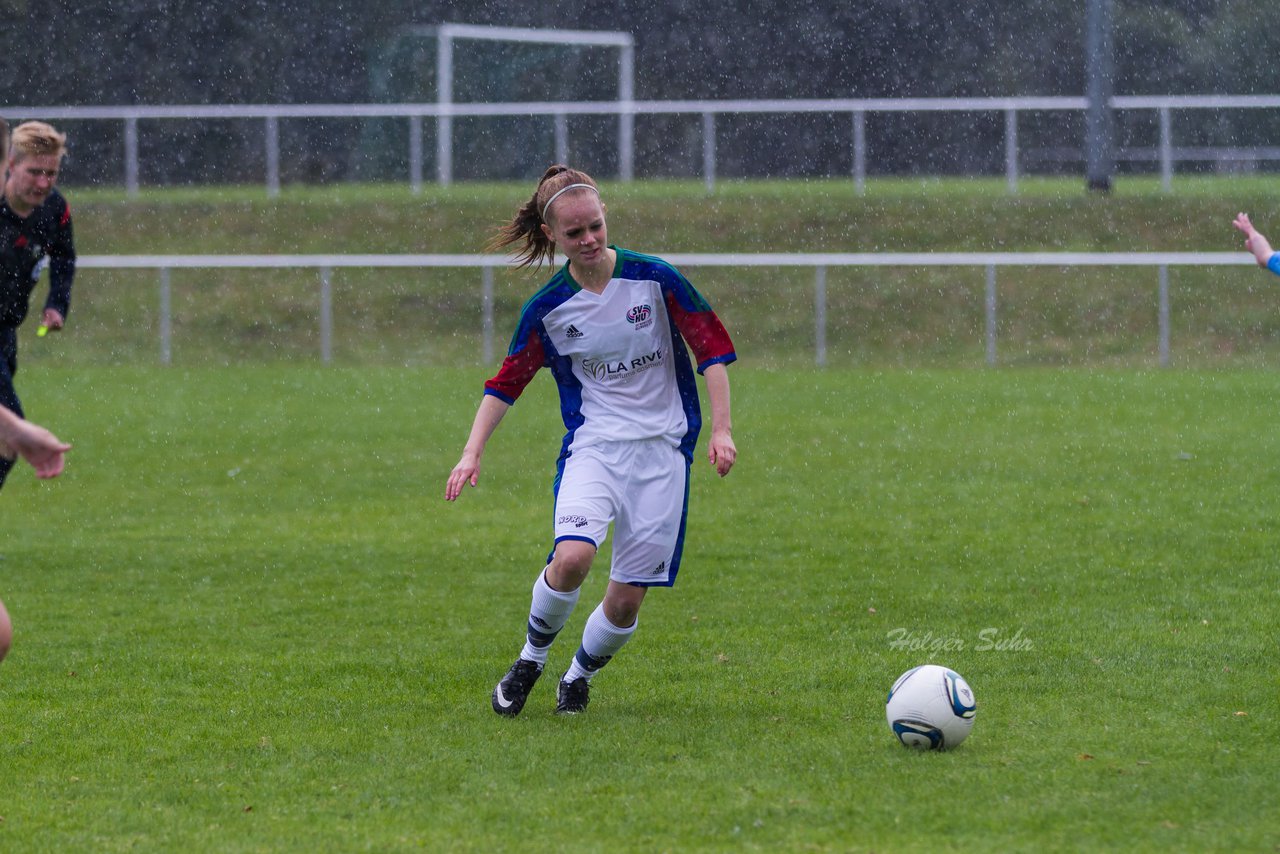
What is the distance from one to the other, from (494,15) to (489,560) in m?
25.6

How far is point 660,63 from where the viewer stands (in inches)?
1122

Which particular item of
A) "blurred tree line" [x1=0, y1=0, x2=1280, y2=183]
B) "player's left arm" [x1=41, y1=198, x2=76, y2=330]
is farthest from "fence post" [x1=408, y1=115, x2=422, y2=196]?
"player's left arm" [x1=41, y1=198, x2=76, y2=330]

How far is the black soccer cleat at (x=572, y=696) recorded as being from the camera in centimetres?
511

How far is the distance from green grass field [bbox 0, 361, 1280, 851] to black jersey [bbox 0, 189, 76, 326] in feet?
4.26

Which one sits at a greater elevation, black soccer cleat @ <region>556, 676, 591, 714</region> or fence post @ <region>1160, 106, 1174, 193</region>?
fence post @ <region>1160, 106, 1174, 193</region>

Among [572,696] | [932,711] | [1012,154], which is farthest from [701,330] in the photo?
[1012,154]

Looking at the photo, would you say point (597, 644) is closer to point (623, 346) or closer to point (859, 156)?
point (623, 346)

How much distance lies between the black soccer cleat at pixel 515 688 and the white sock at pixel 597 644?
4.7 inches

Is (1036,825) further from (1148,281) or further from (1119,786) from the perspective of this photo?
(1148,281)

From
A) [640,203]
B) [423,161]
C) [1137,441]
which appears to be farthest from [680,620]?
[423,161]

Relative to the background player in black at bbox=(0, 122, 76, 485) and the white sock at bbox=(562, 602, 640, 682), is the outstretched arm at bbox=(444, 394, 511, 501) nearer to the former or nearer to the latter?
the white sock at bbox=(562, 602, 640, 682)

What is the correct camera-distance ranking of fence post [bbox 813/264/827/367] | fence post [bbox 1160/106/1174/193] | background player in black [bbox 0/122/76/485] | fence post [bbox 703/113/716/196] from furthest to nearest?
fence post [bbox 703/113/716/196] < fence post [bbox 1160/106/1174/193] < fence post [bbox 813/264/827/367] < background player in black [bbox 0/122/76/485]

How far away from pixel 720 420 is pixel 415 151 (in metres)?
17.6

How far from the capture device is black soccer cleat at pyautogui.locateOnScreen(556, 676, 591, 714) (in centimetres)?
511
